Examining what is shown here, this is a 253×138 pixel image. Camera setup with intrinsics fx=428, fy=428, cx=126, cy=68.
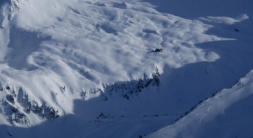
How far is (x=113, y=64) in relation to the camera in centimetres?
5312

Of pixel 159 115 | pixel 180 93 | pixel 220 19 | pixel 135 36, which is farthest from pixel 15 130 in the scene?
pixel 220 19

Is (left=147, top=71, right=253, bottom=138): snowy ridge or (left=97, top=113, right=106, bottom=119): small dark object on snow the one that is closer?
(left=147, top=71, right=253, bottom=138): snowy ridge

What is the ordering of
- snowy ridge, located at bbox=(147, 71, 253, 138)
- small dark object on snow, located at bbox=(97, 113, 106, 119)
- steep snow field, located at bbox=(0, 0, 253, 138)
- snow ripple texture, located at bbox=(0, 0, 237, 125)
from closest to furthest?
snowy ridge, located at bbox=(147, 71, 253, 138) → steep snow field, located at bbox=(0, 0, 253, 138) → small dark object on snow, located at bbox=(97, 113, 106, 119) → snow ripple texture, located at bbox=(0, 0, 237, 125)

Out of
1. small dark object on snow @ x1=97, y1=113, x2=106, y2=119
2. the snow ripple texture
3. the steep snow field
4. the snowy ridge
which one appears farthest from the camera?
the snow ripple texture

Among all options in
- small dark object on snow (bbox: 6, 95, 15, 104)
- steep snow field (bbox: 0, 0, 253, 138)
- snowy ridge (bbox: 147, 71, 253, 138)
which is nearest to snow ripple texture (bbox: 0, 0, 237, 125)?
steep snow field (bbox: 0, 0, 253, 138)

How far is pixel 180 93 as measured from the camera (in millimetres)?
49500

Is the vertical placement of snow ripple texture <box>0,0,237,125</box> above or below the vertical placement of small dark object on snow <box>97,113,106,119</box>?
above

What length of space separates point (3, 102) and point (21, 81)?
3.35 metres

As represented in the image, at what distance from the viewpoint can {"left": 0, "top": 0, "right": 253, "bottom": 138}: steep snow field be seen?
44750mm

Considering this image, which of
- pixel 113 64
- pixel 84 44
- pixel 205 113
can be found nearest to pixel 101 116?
pixel 113 64

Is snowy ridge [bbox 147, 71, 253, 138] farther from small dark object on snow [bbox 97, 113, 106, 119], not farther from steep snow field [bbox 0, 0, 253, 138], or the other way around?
small dark object on snow [bbox 97, 113, 106, 119]

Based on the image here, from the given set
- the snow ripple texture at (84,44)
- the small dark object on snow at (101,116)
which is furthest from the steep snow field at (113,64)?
the snow ripple texture at (84,44)

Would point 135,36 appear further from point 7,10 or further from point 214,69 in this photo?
point 7,10

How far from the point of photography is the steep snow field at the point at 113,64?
44750 millimetres
